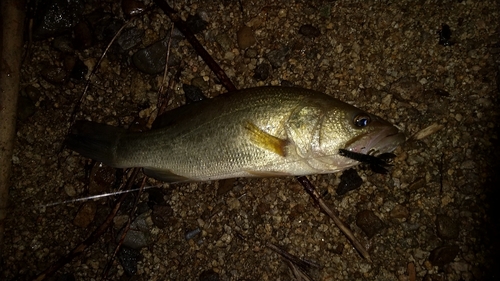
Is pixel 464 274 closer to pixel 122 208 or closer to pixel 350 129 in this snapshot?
pixel 350 129

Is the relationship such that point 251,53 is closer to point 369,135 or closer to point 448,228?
point 369,135

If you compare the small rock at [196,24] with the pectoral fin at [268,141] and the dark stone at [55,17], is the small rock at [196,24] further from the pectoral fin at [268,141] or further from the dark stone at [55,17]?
the pectoral fin at [268,141]

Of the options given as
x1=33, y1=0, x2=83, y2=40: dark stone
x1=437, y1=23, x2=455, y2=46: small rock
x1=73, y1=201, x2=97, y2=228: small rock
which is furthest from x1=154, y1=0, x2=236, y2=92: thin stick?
x1=437, y1=23, x2=455, y2=46: small rock

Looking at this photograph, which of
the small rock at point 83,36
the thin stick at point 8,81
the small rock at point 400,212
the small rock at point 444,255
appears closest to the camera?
the small rock at point 444,255

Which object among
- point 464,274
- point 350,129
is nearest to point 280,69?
point 350,129

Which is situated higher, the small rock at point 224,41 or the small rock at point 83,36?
the small rock at point 83,36


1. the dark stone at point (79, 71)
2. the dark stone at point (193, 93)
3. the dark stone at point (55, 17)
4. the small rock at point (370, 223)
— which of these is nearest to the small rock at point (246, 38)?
the dark stone at point (193, 93)
